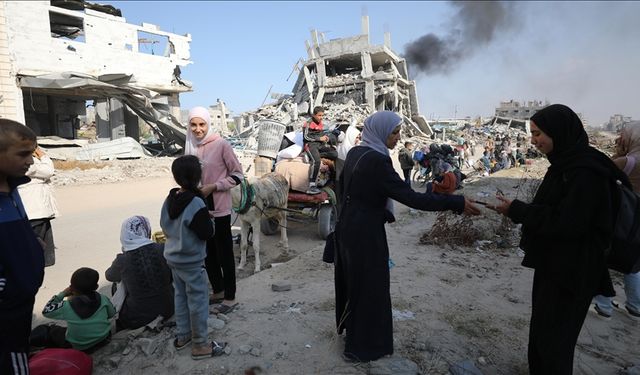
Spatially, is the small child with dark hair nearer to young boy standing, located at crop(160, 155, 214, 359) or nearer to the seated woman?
young boy standing, located at crop(160, 155, 214, 359)

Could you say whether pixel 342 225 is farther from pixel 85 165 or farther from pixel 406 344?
pixel 85 165

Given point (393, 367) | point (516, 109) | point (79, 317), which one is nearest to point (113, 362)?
point (79, 317)

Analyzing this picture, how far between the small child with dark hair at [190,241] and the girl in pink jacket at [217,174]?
0.71m

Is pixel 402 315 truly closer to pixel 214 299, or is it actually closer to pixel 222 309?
pixel 222 309

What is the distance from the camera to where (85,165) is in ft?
50.6

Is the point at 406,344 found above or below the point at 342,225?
below

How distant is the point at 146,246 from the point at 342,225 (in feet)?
5.80

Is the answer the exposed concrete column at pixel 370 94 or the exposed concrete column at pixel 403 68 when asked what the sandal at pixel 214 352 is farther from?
the exposed concrete column at pixel 403 68

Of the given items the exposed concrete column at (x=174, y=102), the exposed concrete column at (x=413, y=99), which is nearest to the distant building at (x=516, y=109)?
the exposed concrete column at (x=413, y=99)

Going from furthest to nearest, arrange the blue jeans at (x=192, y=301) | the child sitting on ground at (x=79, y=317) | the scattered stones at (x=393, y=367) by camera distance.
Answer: the child sitting on ground at (x=79, y=317) → the blue jeans at (x=192, y=301) → the scattered stones at (x=393, y=367)

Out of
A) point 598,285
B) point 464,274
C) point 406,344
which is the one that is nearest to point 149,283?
point 406,344

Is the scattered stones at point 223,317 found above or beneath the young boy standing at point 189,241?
beneath

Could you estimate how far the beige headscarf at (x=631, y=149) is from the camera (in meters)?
3.64

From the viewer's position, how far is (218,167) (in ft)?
12.4
